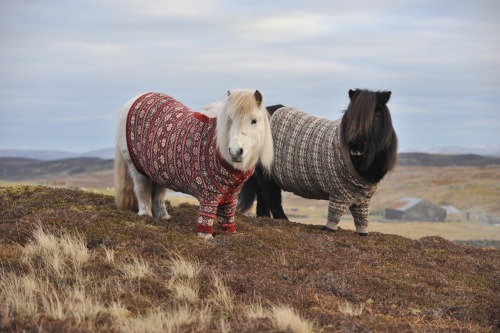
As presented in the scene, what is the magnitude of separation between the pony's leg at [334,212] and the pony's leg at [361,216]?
289 millimetres

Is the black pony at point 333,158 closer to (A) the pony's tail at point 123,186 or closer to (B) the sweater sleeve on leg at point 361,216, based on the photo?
(B) the sweater sleeve on leg at point 361,216

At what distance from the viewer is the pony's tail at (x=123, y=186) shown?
11141mm

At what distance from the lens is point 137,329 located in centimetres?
548

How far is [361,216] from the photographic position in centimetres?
1160

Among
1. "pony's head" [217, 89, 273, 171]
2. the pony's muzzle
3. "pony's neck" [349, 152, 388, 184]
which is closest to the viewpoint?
the pony's muzzle

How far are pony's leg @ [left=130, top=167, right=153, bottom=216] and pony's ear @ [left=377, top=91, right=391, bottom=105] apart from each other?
161 inches

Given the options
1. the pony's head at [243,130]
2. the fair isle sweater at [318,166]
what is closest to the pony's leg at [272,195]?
the fair isle sweater at [318,166]

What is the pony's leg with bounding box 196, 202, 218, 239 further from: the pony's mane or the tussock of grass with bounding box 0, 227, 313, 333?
the pony's mane

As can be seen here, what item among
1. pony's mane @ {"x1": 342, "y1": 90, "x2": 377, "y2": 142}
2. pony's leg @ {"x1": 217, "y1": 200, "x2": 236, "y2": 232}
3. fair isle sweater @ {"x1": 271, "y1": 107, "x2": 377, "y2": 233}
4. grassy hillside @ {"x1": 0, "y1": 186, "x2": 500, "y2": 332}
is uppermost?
pony's mane @ {"x1": 342, "y1": 90, "x2": 377, "y2": 142}

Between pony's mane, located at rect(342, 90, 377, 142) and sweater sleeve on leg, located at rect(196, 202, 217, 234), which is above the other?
pony's mane, located at rect(342, 90, 377, 142)

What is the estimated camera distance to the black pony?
1036cm

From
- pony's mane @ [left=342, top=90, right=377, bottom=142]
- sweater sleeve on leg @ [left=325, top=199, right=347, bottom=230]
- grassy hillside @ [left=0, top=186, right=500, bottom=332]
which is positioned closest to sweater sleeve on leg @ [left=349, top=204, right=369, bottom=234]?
grassy hillside @ [left=0, top=186, right=500, bottom=332]

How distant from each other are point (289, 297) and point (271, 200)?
6209 millimetres

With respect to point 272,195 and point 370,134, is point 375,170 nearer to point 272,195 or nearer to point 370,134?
point 370,134
